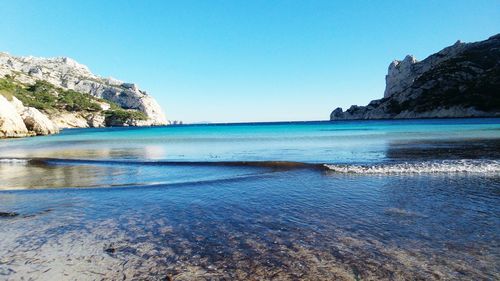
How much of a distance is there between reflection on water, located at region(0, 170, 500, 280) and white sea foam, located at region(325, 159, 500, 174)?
3589mm

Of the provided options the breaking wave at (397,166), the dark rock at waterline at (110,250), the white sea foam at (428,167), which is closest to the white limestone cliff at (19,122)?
the breaking wave at (397,166)

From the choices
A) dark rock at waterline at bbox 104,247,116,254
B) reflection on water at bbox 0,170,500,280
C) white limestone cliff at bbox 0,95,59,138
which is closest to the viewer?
reflection on water at bbox 0,170,500,280

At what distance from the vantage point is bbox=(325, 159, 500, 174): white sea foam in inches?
701

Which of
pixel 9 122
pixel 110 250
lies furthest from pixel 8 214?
pixel 9 122

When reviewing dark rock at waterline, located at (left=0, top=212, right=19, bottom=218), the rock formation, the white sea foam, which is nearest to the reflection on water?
dark rock at waterline, located at (left=0, top=212, right=19, bottom=218)

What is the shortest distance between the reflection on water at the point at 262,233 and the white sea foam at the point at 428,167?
11.8 feet

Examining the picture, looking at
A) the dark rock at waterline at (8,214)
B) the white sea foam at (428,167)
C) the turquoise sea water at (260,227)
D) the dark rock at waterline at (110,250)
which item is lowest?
the white sea foam at (428,167)

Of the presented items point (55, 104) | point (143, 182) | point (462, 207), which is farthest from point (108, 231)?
point (55, 104)

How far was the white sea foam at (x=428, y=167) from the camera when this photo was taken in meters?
17.8

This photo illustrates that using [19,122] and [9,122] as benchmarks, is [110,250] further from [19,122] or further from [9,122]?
[19,122]

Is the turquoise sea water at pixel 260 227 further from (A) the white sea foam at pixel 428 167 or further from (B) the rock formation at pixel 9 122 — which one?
(B) the rock formation at pixel 9 122

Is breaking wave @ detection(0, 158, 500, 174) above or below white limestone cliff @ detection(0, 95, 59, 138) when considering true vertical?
below

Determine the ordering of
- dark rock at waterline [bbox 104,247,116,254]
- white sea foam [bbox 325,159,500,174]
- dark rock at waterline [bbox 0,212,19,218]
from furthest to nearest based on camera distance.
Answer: white sea foam [bbox 325,159,500,174] → dark rock at waterline [bbox 0,212,19,218] → dark rock at waterline [bbox 104,247,116,254]

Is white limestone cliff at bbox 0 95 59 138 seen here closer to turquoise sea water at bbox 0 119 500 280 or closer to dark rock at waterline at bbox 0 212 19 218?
turquoise sea water at bbox 0 119 500 280
